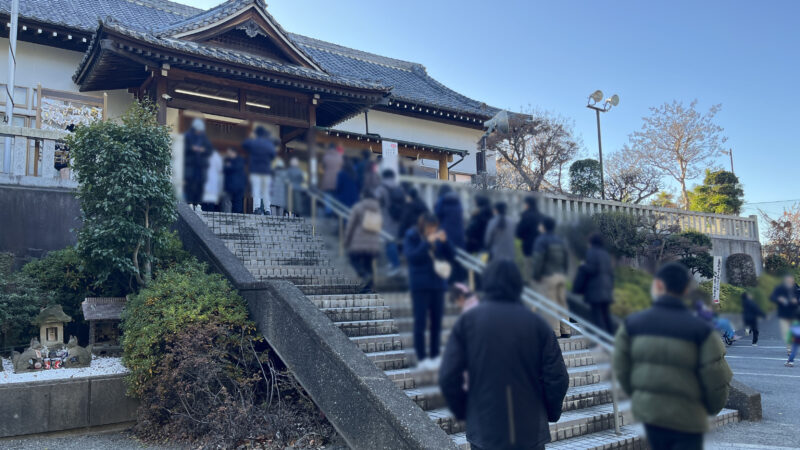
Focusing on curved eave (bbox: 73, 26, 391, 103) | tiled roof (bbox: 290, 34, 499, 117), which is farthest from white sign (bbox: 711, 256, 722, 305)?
tiled roof (bbox: 290, 34, 499, 117)

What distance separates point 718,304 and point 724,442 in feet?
19.3

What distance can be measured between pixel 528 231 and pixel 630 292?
274 millimetres

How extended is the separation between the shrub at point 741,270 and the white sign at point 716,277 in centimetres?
2

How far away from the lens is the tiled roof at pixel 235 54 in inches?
429

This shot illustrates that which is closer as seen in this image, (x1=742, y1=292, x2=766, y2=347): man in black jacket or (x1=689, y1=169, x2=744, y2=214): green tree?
(x1=742, y1=292, x2=766, y2=347): man in black jacket

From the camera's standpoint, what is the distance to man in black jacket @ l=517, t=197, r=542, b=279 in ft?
4.20

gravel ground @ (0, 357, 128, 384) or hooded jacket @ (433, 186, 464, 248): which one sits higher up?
hooded jacket @ (433, 186, 464, 248)

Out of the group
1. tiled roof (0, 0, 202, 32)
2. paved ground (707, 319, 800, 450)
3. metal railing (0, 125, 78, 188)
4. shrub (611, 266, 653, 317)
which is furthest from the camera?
tiled roof (0, 0, 202, 32)

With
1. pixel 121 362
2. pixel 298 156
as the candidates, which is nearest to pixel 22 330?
pixel 121 362

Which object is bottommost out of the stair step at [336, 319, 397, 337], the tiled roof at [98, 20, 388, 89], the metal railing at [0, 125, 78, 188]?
the stair step at [336, 319, 397, 337]

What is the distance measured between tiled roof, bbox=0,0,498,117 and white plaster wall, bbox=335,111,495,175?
2.55 feet

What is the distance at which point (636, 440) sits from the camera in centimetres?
534

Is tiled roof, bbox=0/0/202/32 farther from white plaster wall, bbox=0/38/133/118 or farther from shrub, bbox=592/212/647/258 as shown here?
shrub, bbox=592/212/647/258

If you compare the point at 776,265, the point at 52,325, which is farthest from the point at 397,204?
the point at 52,325
